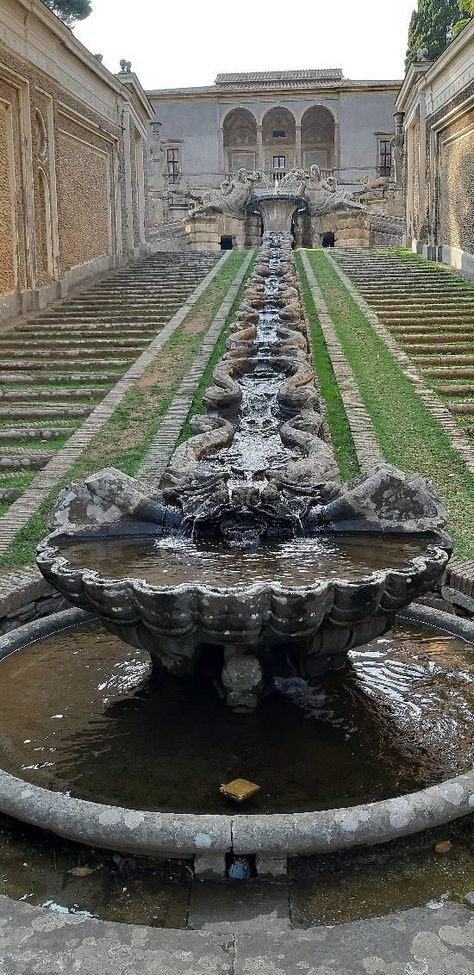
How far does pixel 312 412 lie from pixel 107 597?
4.45 metres

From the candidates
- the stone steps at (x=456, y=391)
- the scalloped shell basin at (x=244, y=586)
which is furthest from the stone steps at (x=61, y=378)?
the scalloped shell basin at (x=244, y=586)

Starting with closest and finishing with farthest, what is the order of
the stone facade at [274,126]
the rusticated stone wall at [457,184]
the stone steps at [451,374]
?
1. the stone steps at [451,374]
2. the rusticated stone wall at [457,184]
3. the stone facade at [274,126]

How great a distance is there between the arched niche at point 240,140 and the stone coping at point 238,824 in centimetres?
5146

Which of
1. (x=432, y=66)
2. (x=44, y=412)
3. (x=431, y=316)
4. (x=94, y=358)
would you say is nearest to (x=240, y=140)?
(x=432, y=66)

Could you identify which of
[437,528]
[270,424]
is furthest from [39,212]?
[437,528]

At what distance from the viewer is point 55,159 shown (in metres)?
19.9

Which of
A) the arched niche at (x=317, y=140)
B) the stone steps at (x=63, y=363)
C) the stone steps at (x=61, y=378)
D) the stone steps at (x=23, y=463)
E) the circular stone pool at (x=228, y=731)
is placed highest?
the arched niche at (x=317, y=140)

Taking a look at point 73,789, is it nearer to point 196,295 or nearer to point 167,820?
point 167,820

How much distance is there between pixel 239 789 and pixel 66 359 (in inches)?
418

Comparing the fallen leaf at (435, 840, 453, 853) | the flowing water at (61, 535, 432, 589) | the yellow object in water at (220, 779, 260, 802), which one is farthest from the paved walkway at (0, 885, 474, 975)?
the flowing water at (61, 535, 432, 589)

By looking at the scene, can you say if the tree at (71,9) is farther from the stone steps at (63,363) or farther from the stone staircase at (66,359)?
the stone steps at (63,363)

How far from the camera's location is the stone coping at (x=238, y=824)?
3.26 m

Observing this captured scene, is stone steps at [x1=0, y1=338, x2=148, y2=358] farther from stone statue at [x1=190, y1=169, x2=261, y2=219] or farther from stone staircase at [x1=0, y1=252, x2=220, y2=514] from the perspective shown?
stone statue at [x1=190, y1=169, x2=261, y2=219]

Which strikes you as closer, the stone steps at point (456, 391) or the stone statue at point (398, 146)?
the stone steps at point (456, 391)
